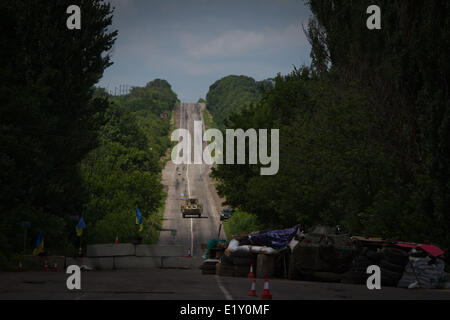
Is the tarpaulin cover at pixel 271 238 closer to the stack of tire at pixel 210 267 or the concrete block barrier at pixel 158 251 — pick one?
the stack of tire at pixel 210 267

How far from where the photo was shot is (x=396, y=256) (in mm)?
23172

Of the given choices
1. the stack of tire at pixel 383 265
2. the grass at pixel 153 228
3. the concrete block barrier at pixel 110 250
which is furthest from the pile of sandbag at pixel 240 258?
the grass at pixel 153 228

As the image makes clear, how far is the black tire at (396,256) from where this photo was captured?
23.0 metres

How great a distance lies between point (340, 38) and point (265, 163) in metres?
16.4

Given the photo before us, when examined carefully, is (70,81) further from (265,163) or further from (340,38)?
(265,163)

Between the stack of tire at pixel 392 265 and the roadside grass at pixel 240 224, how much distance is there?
46782 mm

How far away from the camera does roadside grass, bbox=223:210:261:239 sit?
7394cm

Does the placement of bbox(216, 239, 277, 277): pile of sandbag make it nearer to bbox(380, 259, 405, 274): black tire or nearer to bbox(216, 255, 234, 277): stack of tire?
bbox(216, 255, 234, 277): stack of tire

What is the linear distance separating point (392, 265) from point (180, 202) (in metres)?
94.6

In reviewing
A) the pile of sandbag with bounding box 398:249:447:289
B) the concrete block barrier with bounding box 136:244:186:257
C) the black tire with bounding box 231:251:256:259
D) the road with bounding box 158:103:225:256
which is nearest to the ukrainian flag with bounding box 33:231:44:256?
the concrete block barrier with bounding box 136:244:186:257

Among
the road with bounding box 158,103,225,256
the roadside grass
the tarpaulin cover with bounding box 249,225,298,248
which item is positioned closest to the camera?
the tarpaulin cover with bounding box 249,225,298,248

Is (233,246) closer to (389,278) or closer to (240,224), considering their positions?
(389,278)

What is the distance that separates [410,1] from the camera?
112ft

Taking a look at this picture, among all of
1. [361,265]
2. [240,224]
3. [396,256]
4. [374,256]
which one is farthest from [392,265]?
[240,224]
